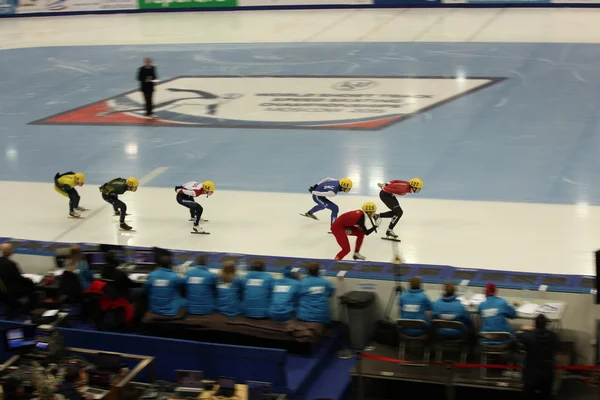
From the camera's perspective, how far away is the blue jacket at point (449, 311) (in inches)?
393

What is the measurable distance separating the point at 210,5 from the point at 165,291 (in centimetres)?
2976

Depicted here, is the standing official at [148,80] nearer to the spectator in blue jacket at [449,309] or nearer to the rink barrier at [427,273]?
the rink barrier at [427,273]

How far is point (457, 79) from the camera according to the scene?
24.6 metres

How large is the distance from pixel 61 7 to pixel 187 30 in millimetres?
8786

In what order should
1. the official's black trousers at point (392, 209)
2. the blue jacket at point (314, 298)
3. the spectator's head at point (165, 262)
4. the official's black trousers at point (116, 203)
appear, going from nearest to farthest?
the blue jacket at point (314, 298)
the spectator's head at point (165, 262)
the official's black trousers at point (392, 209)
the official's black trousers at point (116, 203)

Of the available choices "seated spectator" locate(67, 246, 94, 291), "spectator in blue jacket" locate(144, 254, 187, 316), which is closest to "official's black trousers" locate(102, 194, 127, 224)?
"seated spectator" locate(67, 246, 94, 291)

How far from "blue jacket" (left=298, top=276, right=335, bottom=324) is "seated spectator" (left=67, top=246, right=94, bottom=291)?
121 inches

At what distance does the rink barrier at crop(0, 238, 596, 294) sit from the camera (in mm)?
10891

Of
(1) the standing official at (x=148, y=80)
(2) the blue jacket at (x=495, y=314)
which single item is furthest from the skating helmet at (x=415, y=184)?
(1) the standing official at (x=148, y=80)

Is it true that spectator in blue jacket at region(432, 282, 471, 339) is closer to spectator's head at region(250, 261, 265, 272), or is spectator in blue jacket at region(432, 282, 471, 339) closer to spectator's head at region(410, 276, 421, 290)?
spectator's head at region(410, 276, 421, 290)

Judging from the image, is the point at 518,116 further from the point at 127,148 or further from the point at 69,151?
the point at 69,151

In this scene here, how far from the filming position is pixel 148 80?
883 inches

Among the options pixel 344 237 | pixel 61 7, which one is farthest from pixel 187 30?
pixel 344 237

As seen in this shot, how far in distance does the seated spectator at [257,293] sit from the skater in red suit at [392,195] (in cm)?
355
